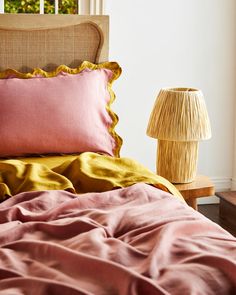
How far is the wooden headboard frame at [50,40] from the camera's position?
3.42 metres

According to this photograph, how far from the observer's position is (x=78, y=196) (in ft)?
7.64

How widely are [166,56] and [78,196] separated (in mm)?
1945

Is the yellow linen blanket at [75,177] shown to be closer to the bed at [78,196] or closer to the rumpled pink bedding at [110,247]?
the bed at [78,196]

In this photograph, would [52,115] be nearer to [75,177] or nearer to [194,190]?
[75,177]

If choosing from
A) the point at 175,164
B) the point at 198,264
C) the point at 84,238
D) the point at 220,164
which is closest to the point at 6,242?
the point at 84,238

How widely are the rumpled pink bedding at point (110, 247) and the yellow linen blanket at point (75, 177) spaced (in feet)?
0.41

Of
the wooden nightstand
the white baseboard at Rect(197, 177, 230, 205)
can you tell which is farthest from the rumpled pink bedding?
the white baseboard at Rect(197, 177, 230, 205)

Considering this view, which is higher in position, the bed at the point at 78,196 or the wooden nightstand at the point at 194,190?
the bed at the point at 78,196

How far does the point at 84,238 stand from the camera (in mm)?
1902

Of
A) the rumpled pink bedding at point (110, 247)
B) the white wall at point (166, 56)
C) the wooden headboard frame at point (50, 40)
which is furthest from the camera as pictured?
the white wall at point (166, 56)

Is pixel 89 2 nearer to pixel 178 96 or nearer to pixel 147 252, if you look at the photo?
pixel 178 96

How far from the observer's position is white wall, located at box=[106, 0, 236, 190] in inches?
156

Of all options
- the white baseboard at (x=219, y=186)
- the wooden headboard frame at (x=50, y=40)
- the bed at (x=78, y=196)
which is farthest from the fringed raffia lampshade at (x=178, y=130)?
the white baseboard at (x=219, y=186)

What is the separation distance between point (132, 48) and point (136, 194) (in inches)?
70.3
